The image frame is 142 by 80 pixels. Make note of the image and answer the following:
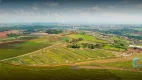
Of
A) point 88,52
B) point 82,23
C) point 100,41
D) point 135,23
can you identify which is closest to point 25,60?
point 88,52

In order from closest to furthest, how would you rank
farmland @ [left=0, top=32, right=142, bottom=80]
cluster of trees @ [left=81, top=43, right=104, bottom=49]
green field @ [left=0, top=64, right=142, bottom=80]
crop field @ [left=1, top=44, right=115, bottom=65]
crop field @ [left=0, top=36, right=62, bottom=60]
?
1. green field @ [left=0, top=64, right=142, bottom=80]
2. farmland @ [left=0, top=32, right=142, bottom=80]
3. crop field @ [left=1, top=44, right=115, bottom=65]
4. crop field @ [left=0, top=36, right=62, bottom=60]
5. cluster of trees @ [left=81, top=43, right=104, bottom=49]

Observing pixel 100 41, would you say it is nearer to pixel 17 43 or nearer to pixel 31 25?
pixel 17 43

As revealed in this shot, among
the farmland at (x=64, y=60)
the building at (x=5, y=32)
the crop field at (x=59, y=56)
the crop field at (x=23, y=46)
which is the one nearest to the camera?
the farmland at (x=64, y=60)

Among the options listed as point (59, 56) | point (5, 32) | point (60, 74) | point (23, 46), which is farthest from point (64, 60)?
point (5, 32)

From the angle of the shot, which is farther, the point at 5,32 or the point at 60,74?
the point at 5,32

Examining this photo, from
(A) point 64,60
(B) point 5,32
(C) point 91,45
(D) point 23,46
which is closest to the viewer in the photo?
(A) point 64,60

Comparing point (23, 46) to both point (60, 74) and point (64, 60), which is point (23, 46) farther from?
point (60, 74)

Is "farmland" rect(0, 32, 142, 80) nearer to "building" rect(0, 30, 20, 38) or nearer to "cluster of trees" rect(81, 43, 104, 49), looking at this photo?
"cluster of trees" rect(81, 43, 104, 49)

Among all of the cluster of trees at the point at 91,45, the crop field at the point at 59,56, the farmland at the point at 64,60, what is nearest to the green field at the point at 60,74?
the farmland at the point at 64,60

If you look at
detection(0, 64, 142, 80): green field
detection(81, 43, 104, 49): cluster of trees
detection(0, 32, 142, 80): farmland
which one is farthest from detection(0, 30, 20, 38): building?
detection(0, 64, 142, 80): green field

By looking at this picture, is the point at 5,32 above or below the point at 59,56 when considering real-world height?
above

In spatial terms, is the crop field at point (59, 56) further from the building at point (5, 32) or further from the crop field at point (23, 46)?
the building at point (5, 32)

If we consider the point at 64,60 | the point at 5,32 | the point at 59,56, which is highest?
the point at 5,32
